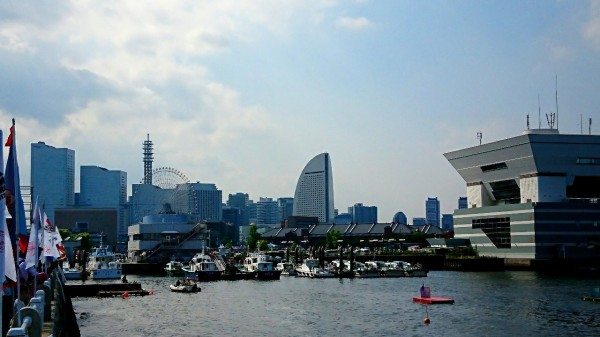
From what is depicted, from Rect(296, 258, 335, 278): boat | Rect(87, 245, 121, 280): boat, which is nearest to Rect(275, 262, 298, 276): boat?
Rect(296, 258, 335, 278): boat

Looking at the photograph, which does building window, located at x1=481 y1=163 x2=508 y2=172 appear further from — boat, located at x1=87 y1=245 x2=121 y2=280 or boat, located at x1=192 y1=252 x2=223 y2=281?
boat, located at x1=87 y1=245 x2=121 y2=280

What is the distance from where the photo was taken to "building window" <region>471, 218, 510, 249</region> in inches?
6983

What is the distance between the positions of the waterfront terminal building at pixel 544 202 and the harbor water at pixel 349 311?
42802 millimetres

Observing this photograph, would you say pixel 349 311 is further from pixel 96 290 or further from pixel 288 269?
pixel 288 269

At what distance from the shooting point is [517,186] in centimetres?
18375

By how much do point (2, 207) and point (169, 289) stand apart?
10602 cm

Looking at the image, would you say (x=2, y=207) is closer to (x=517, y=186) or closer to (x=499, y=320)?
(x=499, y=320)

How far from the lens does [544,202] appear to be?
558ft

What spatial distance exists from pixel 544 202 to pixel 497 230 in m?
15.8

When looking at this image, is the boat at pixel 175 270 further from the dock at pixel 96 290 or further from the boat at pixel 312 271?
the dock at pixel 96 290

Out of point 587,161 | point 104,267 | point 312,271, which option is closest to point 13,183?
point 104,267

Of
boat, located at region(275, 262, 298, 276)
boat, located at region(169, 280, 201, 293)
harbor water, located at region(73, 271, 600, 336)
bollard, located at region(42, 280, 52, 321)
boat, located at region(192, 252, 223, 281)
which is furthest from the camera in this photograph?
boat, located at region(275, 262, 298, 276)

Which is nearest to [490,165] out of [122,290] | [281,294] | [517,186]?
[517,186]

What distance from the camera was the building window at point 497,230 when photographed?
582ft
